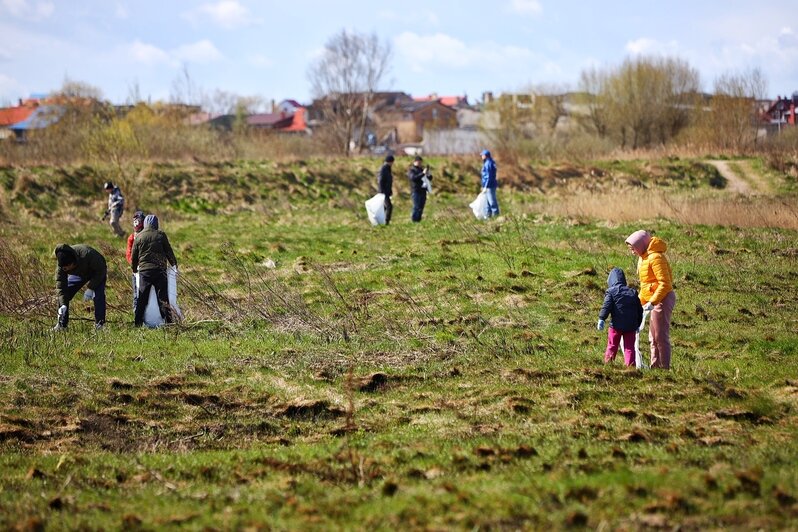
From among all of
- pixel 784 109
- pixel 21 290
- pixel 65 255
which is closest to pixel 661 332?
pixel 65 255

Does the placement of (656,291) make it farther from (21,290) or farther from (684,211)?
(684,211)

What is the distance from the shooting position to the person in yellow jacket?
10.8 metres

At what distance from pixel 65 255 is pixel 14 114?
90693 mm

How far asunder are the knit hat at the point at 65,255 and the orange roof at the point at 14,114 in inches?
3367

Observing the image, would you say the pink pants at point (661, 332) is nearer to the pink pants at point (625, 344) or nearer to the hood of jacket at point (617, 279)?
the pink pants at point (625, 344)

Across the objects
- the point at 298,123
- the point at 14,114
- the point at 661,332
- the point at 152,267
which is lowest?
the point at 661,332

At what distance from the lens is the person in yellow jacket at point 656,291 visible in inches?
423

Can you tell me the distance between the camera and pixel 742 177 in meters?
41.1

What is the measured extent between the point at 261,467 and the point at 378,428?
70.3 inches

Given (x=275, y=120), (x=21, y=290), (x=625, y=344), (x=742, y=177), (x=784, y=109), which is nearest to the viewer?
(x=625, y=344)

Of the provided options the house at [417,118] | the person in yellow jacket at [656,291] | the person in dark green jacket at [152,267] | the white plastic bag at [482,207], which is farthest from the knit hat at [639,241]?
the house at [417,118]

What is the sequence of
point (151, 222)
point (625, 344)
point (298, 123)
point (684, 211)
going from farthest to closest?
1. point (298, 123)
2. point (684, 211)
3. point (151, 222)
4. point (625, 344)

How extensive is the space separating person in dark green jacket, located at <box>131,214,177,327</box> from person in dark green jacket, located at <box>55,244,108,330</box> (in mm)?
498

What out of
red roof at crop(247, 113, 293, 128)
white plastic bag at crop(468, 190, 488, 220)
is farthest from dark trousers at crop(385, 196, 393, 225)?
red roof at crop(247, 113, 293, 128)
